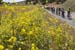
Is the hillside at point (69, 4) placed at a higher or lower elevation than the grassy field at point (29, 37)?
lower

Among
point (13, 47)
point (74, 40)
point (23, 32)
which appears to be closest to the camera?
point (13, 47)

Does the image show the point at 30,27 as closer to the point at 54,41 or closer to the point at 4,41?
the point at 54,41

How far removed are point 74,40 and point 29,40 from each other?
2.69 meters

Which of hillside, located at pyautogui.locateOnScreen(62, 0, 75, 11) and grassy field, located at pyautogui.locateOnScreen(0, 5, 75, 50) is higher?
grassy field, located at pyautogui.locateOnScreen(0, 5, 75, 50)

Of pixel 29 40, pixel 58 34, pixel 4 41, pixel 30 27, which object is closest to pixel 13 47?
pixel 4 41

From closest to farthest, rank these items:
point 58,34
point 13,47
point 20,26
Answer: point 13,47 < point 20,26 < point 58,34

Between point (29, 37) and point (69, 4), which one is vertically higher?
point (29, 37)

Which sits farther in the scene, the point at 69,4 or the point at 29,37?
the point at 69,4

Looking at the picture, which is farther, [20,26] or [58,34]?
[58,34]

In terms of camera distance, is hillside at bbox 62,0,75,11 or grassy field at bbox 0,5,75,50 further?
hillside at bbox 62,0,75,11

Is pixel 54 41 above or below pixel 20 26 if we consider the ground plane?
below

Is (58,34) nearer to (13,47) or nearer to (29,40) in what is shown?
(29,40)

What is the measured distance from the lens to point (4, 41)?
8.29 meters

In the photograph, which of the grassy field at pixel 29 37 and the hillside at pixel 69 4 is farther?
the hillside at pixel 69 4
